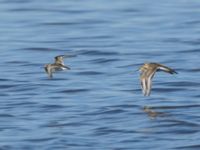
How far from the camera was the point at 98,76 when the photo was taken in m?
28.7

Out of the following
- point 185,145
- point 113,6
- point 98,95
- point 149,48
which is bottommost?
point 185,145

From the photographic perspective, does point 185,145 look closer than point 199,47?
Yes

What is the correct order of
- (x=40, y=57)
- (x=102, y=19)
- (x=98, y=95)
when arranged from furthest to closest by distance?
(x=102, y=19)
(x=40, y=57)
(x=98, y=95)

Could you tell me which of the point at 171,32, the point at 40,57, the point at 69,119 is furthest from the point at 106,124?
the point at 171,32

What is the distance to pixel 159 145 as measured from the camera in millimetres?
20875

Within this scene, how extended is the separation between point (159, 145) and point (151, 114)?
2.99 metres

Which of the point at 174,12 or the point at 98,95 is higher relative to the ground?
the point at 174,12

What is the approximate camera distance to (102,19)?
38.2m

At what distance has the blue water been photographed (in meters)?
21.8

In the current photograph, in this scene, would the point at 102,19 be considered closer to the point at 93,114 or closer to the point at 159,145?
the point at 93,114

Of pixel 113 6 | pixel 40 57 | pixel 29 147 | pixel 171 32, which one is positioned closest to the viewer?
pixel 29 147

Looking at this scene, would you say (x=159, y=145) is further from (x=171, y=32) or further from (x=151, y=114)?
(x=171, y=32)

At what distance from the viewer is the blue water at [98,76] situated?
2183cm

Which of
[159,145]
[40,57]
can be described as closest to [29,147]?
[159,145]
